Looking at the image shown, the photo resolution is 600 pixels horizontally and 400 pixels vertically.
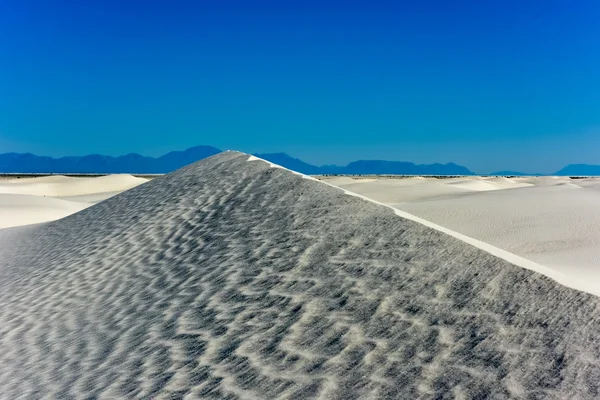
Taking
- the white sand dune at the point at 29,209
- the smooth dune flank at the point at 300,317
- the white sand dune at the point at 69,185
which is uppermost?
the white sand dune at the point at 69,185

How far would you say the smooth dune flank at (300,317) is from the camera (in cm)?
395

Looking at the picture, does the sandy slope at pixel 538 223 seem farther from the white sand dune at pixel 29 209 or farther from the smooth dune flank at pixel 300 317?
the white sand dune at pixel 29 209

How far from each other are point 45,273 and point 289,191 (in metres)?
3.97

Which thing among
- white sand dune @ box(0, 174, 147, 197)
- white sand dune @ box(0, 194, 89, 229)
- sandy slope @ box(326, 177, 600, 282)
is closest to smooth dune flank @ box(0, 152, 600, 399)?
sandy slope @ box(326, 177, 600, 282)

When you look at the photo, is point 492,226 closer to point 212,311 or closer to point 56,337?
point 212,311

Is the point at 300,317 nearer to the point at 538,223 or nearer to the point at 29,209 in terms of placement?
the point at 538,223

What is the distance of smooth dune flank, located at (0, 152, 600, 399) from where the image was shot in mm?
3947

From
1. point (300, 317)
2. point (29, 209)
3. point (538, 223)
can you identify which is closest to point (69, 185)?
point (29, 209)

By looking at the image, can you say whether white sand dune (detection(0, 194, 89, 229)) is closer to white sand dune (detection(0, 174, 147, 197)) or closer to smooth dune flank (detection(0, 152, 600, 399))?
smooth dune flank (detection(0, 152, 600, 399))

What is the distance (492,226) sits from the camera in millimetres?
11234

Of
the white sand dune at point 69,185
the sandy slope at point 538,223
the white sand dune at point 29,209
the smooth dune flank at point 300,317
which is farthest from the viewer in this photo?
the white sand dune at point 69,185

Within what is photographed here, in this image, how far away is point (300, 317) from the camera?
16.2 ft

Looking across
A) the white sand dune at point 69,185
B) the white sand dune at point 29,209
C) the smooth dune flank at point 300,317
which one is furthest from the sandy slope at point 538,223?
the white sand dune at point 69,185

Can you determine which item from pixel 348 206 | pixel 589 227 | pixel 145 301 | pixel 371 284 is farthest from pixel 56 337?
pixel 589 227
